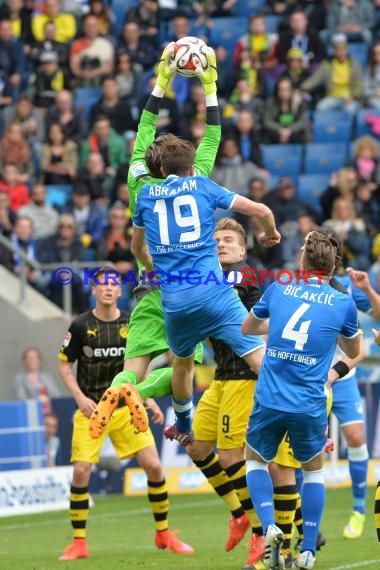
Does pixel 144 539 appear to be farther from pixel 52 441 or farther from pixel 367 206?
pixel 367 206

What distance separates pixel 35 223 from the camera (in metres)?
20.3

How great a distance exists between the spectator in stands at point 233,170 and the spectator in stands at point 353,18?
160 inches

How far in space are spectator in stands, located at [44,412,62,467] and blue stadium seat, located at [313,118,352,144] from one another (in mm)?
7832

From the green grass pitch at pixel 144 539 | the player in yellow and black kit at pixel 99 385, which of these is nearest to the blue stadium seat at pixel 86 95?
the green grass pitch at pixel 144 539

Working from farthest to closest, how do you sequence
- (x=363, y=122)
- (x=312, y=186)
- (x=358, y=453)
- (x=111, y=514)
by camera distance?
(x=363, y=122) < (x=312, y=186) < (x=111, y=514) < (x=358, y=453)

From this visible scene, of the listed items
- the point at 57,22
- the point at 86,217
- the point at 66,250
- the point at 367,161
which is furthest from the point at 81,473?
the point at 57,22

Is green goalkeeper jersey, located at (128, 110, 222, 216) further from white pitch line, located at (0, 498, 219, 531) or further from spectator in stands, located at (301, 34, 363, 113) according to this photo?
spectator in stands, located at (301, 34, 363, 113)

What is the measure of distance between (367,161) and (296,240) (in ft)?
7.28

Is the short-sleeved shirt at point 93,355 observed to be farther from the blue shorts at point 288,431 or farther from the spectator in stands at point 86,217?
the spectator in stands at point 86,217

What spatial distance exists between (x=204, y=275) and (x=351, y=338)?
44.5 inches

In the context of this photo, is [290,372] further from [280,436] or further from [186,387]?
[186,387]

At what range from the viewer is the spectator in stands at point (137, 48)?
2355 cm

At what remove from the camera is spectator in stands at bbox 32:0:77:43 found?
80.2 ft

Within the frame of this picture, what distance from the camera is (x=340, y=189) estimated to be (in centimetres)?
2034
